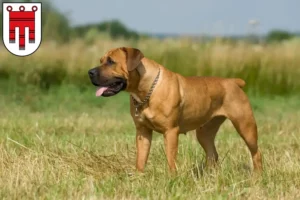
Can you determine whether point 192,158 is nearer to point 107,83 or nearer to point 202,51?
point 107,83

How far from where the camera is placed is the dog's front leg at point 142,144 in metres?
7.41

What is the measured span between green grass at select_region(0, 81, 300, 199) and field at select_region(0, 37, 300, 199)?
0.01 metres

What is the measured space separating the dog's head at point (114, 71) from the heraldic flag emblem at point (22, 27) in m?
5.24

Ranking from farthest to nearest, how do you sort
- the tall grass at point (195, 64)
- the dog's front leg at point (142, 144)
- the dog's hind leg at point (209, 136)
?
the tall grass at point (195, 64)
the dog's hind leg at point (209, 136)
the dog's front leg at point (142, 144)

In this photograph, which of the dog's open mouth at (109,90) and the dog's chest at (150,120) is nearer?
the dog's open mouth at (109,90)

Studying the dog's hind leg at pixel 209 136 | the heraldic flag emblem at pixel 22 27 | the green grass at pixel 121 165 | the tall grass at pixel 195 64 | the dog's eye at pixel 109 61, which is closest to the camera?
the green grass at pixel 121 165

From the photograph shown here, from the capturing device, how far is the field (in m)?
6.46

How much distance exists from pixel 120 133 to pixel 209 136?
239cm

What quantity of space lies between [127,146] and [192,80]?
46.9 inches

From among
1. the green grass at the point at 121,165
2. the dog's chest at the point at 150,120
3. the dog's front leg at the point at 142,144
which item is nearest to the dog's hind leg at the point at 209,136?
the green grass at the point at 121,165

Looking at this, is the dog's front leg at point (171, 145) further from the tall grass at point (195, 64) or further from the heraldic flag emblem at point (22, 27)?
the tall grass at point (195, 64)

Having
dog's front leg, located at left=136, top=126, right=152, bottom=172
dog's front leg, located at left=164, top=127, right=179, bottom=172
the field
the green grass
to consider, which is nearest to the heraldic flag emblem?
the field

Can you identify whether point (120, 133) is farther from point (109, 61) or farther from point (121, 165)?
point (109, 61)

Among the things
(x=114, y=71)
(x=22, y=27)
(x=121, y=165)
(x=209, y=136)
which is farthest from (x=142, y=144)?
(x=22, y=27)
